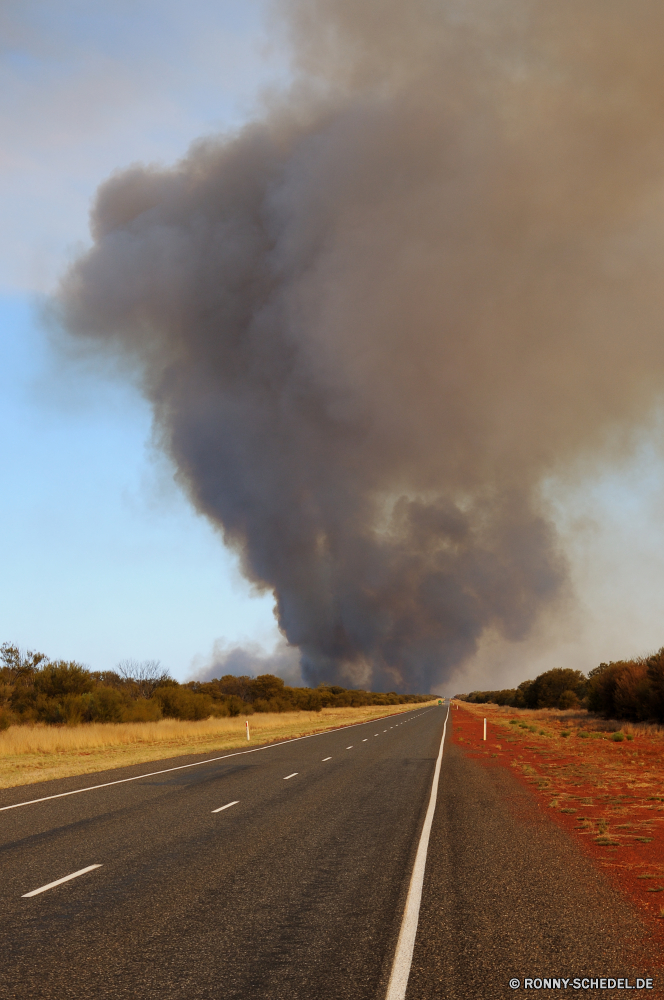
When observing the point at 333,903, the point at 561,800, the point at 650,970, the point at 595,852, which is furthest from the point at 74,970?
the point at 561,800

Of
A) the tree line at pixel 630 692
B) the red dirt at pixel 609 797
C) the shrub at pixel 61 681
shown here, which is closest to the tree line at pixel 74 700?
the shrub at pixel 61 681

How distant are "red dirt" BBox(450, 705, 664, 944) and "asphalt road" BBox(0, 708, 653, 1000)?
419 millimetres

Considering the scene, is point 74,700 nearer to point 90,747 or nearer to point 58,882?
point 90,747

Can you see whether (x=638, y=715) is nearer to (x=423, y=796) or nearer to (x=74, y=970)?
(x=423, y=796)

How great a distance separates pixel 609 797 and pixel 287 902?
10.7 metres

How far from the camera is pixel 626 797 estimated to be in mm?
14961

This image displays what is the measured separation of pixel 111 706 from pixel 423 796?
1216 inches

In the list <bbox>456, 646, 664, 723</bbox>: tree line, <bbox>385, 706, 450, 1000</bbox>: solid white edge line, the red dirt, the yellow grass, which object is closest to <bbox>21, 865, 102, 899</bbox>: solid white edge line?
<bbox>385, 706, 450, 1000</bbox>: solid white edge line

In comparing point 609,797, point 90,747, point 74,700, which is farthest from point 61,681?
point 609,797

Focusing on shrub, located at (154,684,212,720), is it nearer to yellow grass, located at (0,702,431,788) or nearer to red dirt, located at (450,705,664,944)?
yellow grass, located at (0,702,431,788)

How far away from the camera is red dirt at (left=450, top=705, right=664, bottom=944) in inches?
318

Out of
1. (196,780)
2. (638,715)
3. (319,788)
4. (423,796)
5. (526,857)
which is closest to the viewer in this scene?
(526,857)

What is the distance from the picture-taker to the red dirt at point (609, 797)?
26.5 ft

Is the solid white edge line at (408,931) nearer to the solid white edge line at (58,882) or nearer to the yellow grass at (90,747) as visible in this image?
the solid white edge line at (58,882)
